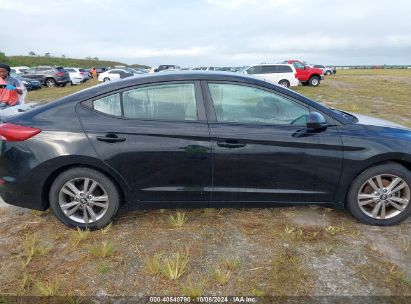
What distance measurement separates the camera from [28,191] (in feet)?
10.3

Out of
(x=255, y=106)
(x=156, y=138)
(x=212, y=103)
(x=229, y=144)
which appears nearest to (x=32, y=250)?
(x=156, y=138)

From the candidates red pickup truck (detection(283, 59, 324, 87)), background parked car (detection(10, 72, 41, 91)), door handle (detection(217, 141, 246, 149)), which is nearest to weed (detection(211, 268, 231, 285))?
door handle (detection(217, 141, 246, 149))

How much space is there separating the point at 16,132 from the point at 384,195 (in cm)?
364

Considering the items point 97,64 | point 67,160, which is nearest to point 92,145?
point 67,160

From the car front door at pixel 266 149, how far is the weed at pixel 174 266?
72cm

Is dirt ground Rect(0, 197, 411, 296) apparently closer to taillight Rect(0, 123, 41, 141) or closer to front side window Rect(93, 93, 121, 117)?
taillight Rect(0, 123, 41, 141)

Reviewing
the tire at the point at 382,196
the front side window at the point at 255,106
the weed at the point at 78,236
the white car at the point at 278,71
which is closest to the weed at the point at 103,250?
the weed at the point at 78,236

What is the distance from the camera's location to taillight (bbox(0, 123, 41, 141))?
3057 millimetres

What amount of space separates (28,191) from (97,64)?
85.5m

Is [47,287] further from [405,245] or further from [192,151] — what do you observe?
[405,245]

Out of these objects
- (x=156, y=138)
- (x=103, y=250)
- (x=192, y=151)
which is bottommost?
(x=103, y=250)

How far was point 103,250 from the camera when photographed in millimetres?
2863

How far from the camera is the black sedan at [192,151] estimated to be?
10.0 ft

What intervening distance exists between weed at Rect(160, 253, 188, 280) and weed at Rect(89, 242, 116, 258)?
0.50 metres
